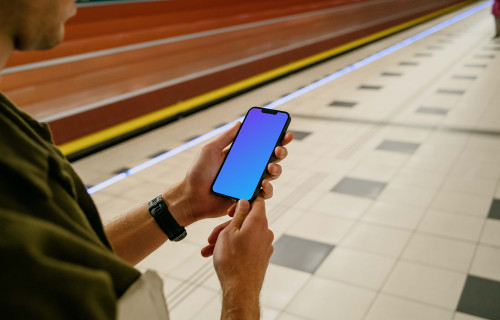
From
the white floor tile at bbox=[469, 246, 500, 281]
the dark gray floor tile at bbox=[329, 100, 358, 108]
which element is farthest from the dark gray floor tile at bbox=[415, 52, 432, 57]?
the white floor tile at bbox=[469, 246, 500, 281]

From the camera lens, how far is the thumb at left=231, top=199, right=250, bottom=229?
896mm

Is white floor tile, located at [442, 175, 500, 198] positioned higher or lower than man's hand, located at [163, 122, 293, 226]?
lower

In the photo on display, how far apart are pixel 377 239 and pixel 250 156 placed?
1607 mm

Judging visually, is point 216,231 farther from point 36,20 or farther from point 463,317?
point 463,317

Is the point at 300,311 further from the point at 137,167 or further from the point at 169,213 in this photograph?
the point at 137,167

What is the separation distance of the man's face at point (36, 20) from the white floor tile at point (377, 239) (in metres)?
2.18

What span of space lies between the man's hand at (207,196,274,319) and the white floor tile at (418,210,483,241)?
1.99m

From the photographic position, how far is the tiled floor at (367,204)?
7.06 ft

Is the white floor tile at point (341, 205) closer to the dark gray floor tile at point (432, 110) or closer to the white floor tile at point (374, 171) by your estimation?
the white floor tile at point (374, 171)

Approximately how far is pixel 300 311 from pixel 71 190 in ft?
5.71

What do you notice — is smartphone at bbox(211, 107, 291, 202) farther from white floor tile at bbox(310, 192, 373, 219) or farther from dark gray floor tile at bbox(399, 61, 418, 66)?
dark gray floor tile at bbox(399, 61, 418, 66)

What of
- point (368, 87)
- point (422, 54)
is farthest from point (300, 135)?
point (422, 54)

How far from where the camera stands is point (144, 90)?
5.05 m

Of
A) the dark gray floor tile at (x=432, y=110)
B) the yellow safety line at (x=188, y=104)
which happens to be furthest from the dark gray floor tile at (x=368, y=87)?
the yellow safety line at (x=188, y=104)
